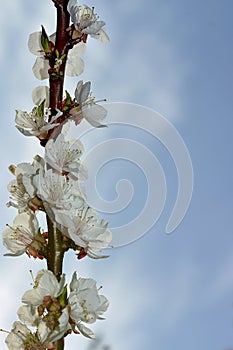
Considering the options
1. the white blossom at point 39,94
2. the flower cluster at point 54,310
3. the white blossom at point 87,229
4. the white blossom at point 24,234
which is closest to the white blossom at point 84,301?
the flower cluster at point 54,310

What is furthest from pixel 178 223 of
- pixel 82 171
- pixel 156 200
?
pixel 82 171

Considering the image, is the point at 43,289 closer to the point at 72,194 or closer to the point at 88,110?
the point at 72,194

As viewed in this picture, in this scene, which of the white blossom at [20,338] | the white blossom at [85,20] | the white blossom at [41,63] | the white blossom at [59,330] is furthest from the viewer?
the white blossom at [41,63]

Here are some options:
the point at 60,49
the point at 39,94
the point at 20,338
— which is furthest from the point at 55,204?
the point at 60,49

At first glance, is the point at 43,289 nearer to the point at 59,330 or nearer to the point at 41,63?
the point at 59,330

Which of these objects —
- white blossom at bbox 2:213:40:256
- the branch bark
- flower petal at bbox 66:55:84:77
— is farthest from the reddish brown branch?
white blossom at bbox 2:213:40:256

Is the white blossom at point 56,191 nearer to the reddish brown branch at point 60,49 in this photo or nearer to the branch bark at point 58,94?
the branch bark at point 58,94
